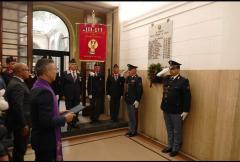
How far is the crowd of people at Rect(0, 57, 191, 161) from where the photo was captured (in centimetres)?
132

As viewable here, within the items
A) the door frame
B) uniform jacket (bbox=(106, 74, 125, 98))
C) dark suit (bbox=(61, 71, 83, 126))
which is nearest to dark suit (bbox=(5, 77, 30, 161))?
dark suit (bbox=(61, 71, 83, 126))

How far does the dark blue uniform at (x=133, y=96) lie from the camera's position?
3.57m

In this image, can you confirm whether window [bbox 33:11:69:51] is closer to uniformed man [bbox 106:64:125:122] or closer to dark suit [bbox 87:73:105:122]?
dark suit [bbox 87:73:105:122]

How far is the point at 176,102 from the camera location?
9.01ft

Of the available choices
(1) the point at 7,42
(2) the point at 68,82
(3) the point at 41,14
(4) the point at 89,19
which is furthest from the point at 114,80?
(3) the point at 41,14

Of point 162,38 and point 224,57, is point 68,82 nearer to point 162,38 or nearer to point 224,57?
point 162,38

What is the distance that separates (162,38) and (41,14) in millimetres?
3128

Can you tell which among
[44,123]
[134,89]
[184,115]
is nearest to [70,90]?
[134,89]

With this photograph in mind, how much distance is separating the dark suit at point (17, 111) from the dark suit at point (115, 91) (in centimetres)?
217

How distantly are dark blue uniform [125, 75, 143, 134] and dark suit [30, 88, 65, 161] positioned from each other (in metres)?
2.33

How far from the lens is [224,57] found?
2.59 m

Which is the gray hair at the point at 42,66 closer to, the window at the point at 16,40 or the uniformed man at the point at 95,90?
the window at the point at 16,40

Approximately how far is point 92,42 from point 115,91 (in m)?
1.03

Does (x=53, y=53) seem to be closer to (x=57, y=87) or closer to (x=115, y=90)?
(x=57, y=87)
